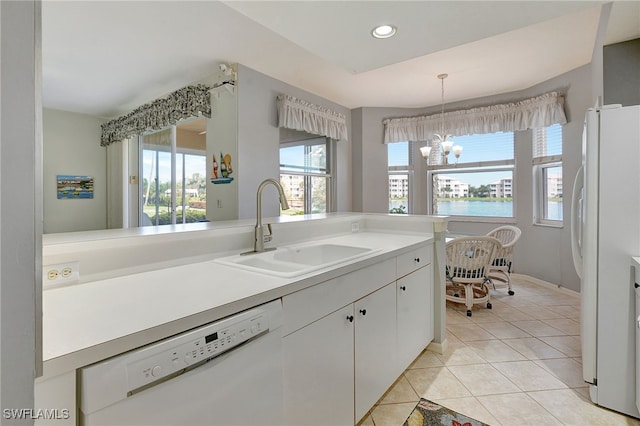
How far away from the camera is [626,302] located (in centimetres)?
169

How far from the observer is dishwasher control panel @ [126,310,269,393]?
71 centimetres

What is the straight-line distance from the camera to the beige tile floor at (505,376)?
172 centimetres

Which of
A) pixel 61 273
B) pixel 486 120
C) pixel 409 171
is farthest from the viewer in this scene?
pixel 409 171

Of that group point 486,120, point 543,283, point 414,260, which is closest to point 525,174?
point 486,120

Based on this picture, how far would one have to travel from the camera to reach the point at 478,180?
5055 mm

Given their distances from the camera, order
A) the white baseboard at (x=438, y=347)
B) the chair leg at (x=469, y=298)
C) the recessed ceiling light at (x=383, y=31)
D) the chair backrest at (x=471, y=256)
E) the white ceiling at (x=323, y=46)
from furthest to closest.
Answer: the chair leg at (x=469, y=298) → the chair backrest at (x=471, y=256) → the white baseboard at (x=438, y=347) → the recessed ceiling light at (x=383, y=31) → the white ceiling at (x=323, y=46)

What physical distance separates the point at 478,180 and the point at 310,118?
2.92 m

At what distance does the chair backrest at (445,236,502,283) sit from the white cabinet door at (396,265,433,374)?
987 millimetres

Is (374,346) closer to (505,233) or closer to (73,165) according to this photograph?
(505,233)

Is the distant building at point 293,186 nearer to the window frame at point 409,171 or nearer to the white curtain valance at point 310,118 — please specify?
the white curtain valance at point 310,118

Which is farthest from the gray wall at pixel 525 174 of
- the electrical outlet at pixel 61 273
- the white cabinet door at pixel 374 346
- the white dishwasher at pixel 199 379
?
the electrical outlet at pixel 61 273

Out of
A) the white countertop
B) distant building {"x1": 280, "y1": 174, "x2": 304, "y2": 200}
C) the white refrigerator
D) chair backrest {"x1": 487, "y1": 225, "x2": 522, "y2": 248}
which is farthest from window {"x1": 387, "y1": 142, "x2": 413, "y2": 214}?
the white countertop

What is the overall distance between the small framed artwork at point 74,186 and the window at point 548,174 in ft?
24.6

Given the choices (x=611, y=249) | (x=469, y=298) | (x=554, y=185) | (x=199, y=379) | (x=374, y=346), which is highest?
(x=554, y=185)
